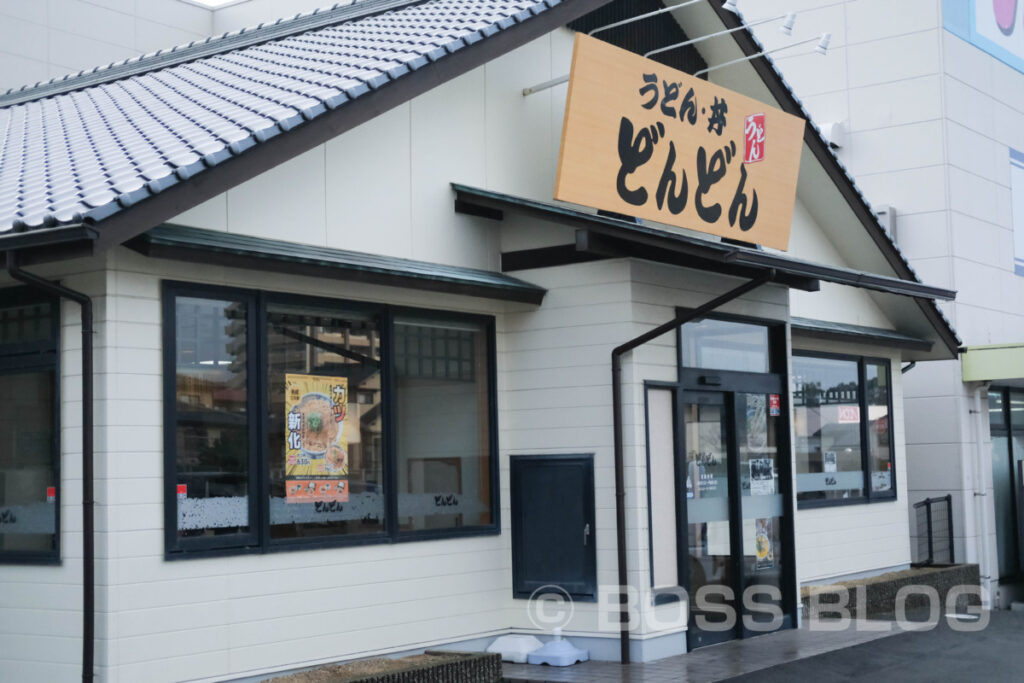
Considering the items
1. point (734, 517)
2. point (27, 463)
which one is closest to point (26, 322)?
point (27, 463)

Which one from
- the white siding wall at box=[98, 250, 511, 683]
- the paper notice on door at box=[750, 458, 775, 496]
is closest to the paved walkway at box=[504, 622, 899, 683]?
the white siding wall at box=[98, 250, 511, 683]

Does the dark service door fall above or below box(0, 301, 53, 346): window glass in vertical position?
below

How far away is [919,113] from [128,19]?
11519 millimetres

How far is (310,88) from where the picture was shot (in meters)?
9.30

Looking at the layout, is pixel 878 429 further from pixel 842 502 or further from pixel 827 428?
pixel 842 502

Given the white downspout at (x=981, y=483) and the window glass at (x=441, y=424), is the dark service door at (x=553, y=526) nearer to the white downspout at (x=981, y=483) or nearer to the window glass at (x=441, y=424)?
the window glass at (x=441, y=424)

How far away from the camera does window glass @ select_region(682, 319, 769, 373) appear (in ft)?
→ 38.4

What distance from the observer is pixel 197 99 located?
391 inches

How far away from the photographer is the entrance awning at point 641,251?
396 inches

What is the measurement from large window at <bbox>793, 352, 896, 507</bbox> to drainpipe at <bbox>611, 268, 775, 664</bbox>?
4.33 metres

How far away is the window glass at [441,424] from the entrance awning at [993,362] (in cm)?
932

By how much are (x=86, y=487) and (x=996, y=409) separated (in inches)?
600

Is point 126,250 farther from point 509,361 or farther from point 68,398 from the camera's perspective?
point 509,361

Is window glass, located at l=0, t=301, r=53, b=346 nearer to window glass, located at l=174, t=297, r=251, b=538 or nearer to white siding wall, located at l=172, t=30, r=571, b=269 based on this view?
window glass, located at l=174, t=297, r=251, b=538
